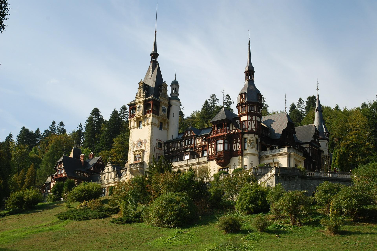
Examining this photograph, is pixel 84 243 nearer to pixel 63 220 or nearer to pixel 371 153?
pixel 63 220

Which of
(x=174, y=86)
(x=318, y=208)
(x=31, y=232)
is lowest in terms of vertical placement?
(x=31, y=232)

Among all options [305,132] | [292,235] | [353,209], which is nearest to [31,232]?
[292,235]

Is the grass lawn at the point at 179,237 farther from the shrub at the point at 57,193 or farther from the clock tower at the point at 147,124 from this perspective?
the clock tower at the point at 147,124

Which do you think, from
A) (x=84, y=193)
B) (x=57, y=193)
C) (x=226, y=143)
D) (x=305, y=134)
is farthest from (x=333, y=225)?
(x=57, y=193)

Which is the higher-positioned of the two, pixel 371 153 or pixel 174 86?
pixel 174 86

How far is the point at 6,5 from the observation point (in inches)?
923

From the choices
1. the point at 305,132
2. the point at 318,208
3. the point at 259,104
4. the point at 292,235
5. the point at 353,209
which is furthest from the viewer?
the point at 305,132

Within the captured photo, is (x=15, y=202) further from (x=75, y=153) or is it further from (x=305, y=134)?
(x=305, y=134)

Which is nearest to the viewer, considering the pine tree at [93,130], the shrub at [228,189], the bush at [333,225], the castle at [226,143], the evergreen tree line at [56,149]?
the bush at [333,225]

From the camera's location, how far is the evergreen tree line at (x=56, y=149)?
82812mm

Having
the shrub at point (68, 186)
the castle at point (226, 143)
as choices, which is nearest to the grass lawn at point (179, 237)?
the castle at point (226, 143)

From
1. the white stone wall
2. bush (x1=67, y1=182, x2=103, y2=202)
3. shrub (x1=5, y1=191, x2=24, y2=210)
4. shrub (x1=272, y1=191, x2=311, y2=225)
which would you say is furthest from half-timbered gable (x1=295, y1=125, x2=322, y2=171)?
shrub (x1=5, y1=191, x2=24, y2=210)

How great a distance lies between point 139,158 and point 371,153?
32.4 metres

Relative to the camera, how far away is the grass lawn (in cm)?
3138
